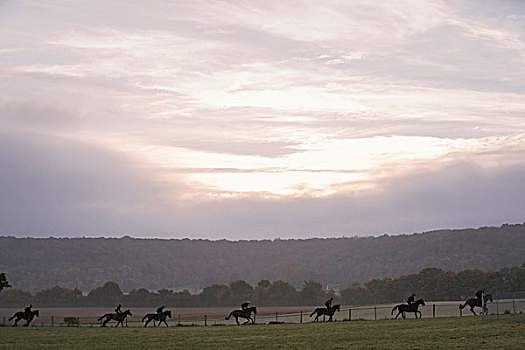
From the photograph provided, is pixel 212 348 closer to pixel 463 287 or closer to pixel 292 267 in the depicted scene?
pixel 463 287

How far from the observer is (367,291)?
354ft

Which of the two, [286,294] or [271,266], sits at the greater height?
[271,266]

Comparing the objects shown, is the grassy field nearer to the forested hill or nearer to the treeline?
the treeline

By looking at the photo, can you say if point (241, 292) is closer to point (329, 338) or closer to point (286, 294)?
point (286, 294)

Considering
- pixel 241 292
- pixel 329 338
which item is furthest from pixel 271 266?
pixel 329 338

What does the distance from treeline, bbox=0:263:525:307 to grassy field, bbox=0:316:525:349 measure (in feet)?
167

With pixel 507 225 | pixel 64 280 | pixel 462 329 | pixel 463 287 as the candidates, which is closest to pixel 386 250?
pixel 507 225

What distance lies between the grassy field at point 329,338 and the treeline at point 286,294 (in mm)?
50750

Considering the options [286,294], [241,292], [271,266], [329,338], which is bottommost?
[329,338]

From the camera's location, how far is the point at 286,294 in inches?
4469

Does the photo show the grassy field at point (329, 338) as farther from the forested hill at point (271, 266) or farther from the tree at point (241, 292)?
the forested hill at point (271, 266)

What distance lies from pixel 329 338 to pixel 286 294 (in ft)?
262

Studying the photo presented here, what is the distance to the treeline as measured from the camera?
93312 millimetres

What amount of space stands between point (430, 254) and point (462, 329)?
144158 millimetres
